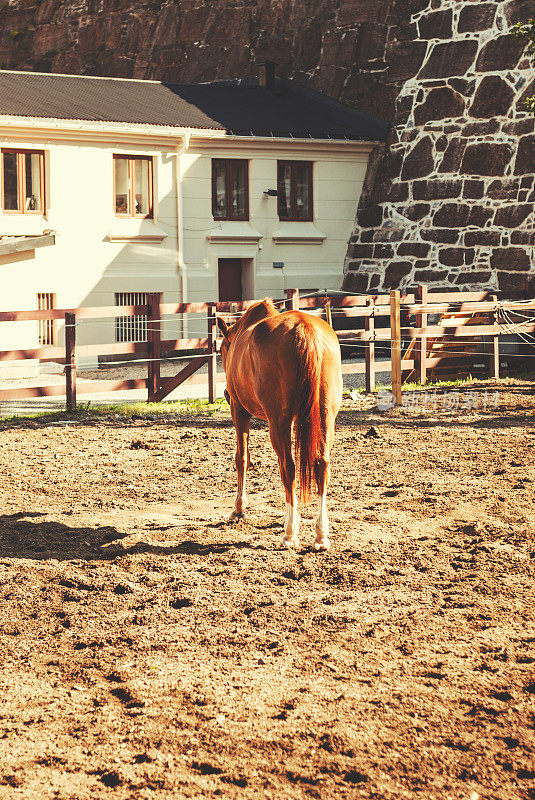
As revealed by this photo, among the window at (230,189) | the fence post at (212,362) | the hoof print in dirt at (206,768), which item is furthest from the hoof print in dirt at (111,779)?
the window at (230,189)

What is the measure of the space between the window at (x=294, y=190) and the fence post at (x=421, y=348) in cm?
1056

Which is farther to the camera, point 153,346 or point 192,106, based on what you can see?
point 192,106

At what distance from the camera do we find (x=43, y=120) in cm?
2338

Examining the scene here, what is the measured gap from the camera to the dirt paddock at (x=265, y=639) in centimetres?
412

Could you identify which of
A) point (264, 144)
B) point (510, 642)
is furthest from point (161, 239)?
point (510, 642)

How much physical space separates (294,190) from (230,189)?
6.39 ft

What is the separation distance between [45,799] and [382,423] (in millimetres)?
10118

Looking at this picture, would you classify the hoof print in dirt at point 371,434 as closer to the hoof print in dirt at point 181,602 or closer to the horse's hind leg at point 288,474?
the horse's hind leg at point 288,474

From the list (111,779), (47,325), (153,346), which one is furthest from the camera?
(47,325)

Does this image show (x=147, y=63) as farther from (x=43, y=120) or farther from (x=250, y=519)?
(x=250, y=519)

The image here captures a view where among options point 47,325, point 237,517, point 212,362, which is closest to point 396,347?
point 212,362

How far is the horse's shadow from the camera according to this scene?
7266mm

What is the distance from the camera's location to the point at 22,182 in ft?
78.4

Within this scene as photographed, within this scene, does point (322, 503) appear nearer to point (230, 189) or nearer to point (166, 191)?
point (166, 191)
